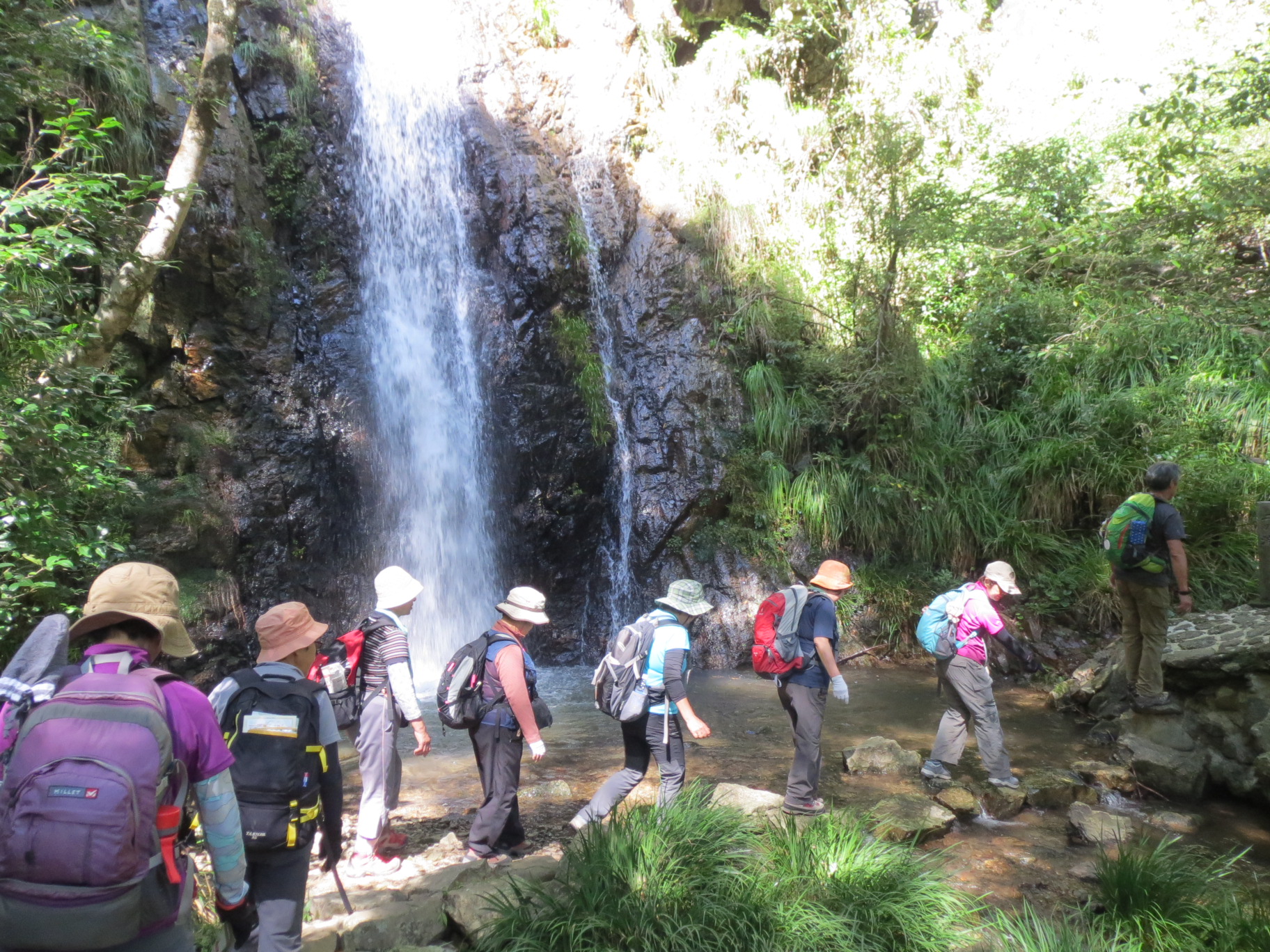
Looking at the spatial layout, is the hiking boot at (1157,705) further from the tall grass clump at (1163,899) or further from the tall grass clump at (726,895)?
the tall grass clump at (726,895)

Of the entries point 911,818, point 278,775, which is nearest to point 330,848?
point 278,775

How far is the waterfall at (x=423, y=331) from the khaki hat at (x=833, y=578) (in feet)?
19.9

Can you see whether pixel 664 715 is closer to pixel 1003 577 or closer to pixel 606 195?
pixel 1003 577

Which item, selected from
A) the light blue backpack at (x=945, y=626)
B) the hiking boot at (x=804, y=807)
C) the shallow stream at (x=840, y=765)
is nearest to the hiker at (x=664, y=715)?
the shallow stream at (x=840, y=765)

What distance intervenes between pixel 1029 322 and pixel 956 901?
33.3 ft

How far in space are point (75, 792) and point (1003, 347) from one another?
1226 centimetres

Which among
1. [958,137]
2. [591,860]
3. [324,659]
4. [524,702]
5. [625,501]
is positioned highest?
[958,137]

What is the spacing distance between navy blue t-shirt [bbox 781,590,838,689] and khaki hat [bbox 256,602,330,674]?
289 centimetres

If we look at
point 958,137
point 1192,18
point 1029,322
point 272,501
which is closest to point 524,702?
point 272,501

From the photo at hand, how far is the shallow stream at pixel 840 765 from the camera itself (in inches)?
179

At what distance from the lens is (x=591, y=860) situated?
337cm

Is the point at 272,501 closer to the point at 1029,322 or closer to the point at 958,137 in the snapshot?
the point at 1029,322

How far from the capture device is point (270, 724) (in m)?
2.73

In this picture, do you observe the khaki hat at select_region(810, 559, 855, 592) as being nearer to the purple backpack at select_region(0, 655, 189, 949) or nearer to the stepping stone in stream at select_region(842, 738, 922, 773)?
the stepping stone in stream at select_region(842, 738, 922, 773)
